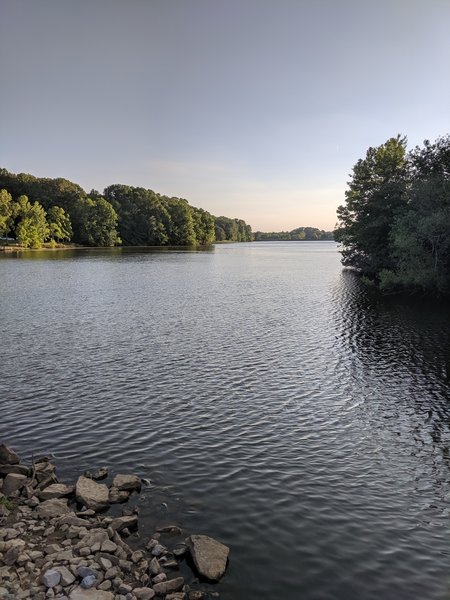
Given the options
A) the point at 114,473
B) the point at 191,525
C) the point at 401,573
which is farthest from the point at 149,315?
the point at 401,573

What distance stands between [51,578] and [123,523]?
8.97 ft

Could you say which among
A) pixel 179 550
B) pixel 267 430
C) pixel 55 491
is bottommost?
pixel 267 430

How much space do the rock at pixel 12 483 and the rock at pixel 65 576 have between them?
15.2 ft

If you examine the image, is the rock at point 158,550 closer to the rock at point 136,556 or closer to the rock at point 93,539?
the rock at point 136,556

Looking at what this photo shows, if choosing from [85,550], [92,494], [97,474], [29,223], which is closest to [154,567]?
[85,550]

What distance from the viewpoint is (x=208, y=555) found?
36.1 feet

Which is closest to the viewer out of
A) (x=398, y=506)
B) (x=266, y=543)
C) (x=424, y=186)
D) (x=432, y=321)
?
(x=266, y=543)

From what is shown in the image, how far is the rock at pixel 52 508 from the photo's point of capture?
1247 centimetres

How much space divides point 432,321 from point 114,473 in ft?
130

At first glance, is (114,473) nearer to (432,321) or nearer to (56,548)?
(56,548)

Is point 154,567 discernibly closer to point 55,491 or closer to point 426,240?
point 55,491

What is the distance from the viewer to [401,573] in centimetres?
1112

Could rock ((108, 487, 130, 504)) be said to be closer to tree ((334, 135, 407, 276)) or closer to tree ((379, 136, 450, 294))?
tree ((379, 136, 450, 294))

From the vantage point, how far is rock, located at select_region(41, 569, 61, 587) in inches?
377
